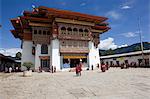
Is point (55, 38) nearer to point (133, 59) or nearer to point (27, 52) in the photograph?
point (27, 52)

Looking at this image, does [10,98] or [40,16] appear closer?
[10,98]

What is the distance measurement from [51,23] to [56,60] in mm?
6828

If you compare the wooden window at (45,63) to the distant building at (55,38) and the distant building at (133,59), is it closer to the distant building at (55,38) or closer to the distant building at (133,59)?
the distant building at (55,38)

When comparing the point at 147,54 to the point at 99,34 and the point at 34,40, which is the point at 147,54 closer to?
the point at 99,34

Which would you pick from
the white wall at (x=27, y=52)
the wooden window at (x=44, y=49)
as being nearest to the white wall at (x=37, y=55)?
the wooden window at (x=44, y=49)

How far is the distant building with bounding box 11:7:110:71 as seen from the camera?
2728cm

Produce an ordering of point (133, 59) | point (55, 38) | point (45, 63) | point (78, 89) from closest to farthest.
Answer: point (78, 89)
point (55, 38)
point (45, 63)
point (133, 59)

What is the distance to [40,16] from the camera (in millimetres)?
28750

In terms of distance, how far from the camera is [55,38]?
27.5 m

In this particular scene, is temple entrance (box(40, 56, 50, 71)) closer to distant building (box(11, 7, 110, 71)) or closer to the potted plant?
distant building (box(11, 7, 110, 71))

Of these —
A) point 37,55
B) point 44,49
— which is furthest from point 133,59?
point 37,55

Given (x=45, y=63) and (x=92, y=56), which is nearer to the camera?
(x=45, y=63)

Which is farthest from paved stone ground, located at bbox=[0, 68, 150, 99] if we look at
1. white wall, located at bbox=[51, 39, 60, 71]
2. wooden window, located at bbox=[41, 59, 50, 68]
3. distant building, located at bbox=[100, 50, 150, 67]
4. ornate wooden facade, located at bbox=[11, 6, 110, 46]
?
distant building, located at bbox=[100, 50, 150, 67]

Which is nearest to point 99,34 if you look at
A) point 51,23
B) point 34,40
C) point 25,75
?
point 51,23
